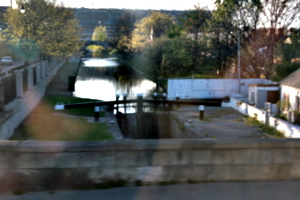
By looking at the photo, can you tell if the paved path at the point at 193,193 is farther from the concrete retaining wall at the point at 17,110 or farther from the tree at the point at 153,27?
the tree at the point at 153,27

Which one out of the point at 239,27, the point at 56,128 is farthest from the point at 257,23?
the point at 56,128

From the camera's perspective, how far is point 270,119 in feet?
74.4

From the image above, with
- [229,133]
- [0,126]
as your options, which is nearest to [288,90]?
[229,133]

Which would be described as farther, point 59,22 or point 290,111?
point 59,22

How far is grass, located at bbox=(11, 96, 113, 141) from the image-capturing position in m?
16.9

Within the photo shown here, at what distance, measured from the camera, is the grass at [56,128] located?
16.9 meters

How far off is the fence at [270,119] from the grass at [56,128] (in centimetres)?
866

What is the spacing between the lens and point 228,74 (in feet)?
143

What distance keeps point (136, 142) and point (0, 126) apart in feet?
29.8

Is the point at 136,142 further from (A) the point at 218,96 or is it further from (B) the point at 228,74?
(B) the point at 228,74

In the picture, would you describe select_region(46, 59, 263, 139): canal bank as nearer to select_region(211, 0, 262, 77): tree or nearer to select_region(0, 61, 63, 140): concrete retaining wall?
select_region(0, 61, 63, 140): concrete retaining wall

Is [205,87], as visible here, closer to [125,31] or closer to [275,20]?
[275,20]

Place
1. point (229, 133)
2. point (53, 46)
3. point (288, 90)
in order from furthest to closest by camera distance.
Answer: point (53, 46)
point (288, 90)
point (229, 133)

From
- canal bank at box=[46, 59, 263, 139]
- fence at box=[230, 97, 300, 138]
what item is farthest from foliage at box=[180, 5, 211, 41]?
canal bank at box=[46, 59, 263, 139]
